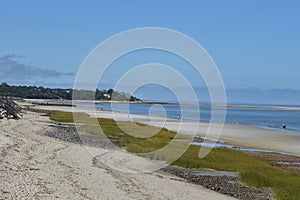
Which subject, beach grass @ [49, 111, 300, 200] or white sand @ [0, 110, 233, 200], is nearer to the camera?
white sand @ [0, 110, 233, 200]

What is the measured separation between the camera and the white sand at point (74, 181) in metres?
16.1

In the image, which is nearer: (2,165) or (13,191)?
(13,191)

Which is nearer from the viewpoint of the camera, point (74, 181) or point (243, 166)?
point (74, 181)

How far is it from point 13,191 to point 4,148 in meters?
11.0

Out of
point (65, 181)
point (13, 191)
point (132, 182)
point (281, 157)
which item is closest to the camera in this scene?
point (13, 191)

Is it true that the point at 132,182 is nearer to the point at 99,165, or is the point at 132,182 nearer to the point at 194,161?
the point at 99,165

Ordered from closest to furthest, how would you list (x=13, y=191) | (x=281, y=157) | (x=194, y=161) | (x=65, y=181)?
(x=13, y=191)
(x=65, y=181)
(x=194, y=161)
(x=281, y=157)

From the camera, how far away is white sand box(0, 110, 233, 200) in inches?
633

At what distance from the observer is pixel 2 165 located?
65.8 feet

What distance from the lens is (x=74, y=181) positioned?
18594 mm

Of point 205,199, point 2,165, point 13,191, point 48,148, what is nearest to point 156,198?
point 205,199

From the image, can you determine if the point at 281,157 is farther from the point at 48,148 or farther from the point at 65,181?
the point at 65,181

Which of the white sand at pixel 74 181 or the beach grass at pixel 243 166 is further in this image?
the beach grass at pixel 243 166

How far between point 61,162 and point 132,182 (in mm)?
4996
